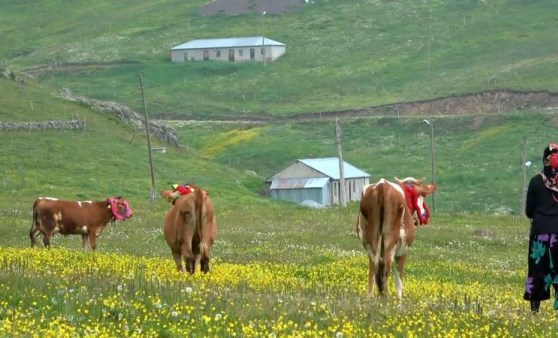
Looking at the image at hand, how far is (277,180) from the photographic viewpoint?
8594cm

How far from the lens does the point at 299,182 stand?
86.6 meters

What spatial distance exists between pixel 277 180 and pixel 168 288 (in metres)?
71.8

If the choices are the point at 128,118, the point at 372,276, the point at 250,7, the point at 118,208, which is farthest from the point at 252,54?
the point at 372,276

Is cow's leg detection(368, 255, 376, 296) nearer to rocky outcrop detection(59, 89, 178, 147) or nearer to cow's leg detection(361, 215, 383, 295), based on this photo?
cow's leg detection(361, 215, 383, 295)

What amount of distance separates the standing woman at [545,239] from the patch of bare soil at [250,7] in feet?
571

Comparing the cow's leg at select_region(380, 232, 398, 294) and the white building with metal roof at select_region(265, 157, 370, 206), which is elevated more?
the cow's leg at select_region(380, 232, 398, 294)

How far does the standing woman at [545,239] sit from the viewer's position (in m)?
15.3

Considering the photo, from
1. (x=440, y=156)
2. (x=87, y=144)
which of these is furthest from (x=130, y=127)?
(x=440, y=156)

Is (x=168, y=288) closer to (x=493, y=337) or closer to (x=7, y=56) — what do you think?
(x=493, y=337)

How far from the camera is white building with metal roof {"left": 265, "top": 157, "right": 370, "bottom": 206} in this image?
8575 centimetres

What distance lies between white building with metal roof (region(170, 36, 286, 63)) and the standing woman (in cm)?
14289

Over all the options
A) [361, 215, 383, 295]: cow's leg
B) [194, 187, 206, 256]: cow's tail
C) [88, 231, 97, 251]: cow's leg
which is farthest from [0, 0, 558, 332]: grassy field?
[88, 231, 97, 251]: cow's leg

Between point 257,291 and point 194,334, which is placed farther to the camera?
point 257,291

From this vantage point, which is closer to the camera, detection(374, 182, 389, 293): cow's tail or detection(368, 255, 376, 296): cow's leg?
detection(368, 255, 376, 296): cow's leg
